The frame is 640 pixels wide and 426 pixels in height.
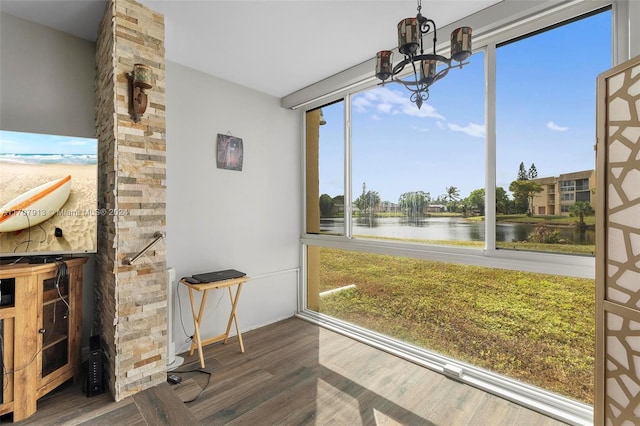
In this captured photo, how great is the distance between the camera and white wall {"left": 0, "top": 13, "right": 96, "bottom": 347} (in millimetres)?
2180

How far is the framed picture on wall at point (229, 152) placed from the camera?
326cm

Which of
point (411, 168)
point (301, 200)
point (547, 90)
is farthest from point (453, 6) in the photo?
point (301, 200)

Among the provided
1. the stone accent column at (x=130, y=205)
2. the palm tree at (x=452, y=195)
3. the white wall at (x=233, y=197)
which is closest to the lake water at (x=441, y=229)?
the palm tree at (x=452, y=195)

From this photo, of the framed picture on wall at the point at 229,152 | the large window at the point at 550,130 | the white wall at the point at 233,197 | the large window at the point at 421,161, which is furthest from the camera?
the framed picture on wall at the point at 229,152

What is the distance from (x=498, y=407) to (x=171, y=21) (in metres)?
3.87

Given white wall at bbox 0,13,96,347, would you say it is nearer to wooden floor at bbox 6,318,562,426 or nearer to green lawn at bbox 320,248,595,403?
wooden floor at bbox 6,318,562,426

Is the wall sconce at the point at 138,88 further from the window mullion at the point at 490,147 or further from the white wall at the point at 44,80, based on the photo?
the window mullion at the point at 490,147

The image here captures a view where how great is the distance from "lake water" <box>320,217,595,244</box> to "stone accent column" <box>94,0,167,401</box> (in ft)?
6.83

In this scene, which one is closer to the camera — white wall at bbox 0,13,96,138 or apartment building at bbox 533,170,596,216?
apartment building at bbox 533,170,596,216

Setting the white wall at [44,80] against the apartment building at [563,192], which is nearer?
the apartment building at [563,192]

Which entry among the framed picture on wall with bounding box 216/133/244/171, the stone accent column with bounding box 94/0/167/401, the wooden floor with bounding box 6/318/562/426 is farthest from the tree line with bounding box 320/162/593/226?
the stone accent column with bounding box 94/0/167/401

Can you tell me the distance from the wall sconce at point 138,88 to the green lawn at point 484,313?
258 centimetres

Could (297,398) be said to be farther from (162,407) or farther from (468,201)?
(468,201)

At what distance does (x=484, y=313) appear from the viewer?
2.77m
